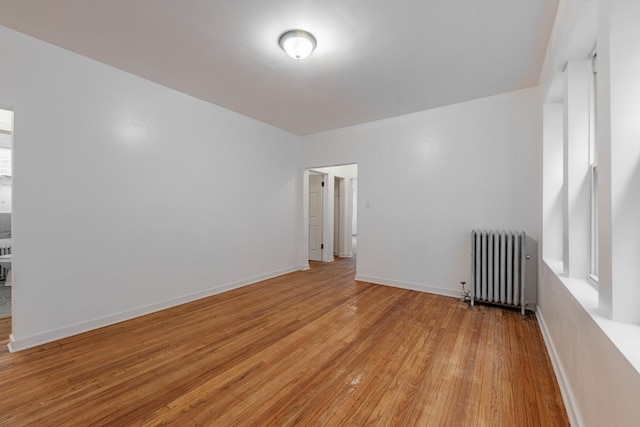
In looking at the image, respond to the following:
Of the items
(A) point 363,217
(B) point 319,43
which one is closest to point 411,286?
(A) point 363,217

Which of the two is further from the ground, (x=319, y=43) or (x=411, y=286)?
(x=319, y=43)

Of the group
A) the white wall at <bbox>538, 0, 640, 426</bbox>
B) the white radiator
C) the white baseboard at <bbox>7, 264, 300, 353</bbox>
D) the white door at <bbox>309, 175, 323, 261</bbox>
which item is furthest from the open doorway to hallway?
the white wall at <bbox>538, 0, 640, 426</bbox>

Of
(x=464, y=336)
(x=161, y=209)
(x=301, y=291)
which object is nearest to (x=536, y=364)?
(x=464, y=336)

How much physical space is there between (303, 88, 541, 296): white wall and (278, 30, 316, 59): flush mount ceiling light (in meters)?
2.24

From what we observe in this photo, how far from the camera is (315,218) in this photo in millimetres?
6285

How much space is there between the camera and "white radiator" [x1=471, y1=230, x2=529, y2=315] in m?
3.01

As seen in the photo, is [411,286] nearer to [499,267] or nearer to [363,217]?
[499,267]

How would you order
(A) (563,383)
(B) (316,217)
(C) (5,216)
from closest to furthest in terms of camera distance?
1. (A) (563,383)
2. (C) (5,216)
3. (B) (316,217)

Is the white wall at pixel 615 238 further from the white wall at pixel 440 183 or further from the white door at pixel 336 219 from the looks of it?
the white door at pixel 336 219

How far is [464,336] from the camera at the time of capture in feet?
8.08

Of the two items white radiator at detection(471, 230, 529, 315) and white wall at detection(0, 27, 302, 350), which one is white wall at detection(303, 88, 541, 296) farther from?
white wall at detection(0, 27, 302, 350)

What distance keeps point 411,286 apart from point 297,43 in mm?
3427

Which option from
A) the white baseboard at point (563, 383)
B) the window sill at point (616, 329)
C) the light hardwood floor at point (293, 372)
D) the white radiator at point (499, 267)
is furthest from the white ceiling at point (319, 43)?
the light hardwood floor at point (293, 372)

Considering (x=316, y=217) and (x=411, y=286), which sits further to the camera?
(x=316, y=217)
